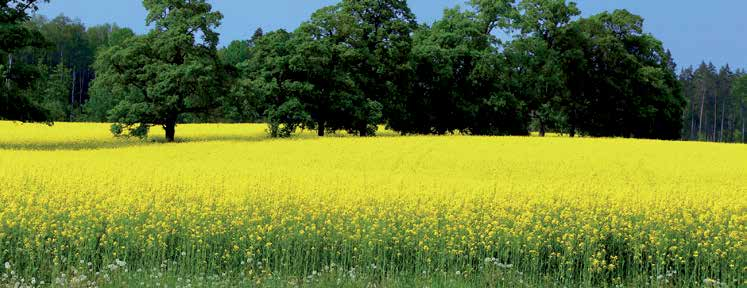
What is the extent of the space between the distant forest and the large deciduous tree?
0.26ft

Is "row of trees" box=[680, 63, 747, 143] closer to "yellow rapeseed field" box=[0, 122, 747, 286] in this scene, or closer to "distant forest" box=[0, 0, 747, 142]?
"distant forest" box=[0, 0, 747, 142]

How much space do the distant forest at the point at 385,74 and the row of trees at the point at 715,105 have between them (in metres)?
68.6

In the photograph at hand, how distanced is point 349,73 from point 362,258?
116 feet

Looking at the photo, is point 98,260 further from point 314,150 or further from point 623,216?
point 314,150

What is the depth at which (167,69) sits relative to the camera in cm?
3878

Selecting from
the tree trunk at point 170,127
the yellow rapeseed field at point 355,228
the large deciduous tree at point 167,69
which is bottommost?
the yellow rapeseed field at point 355,228

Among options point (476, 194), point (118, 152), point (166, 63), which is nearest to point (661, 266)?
point (476, 194)

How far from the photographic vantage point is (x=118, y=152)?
113ft

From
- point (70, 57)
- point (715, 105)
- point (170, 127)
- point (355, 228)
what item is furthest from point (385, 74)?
point (715, 105)

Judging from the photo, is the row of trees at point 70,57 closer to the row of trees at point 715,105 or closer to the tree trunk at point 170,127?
the tree trunk at point 170,127

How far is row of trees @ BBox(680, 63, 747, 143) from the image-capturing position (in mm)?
131750

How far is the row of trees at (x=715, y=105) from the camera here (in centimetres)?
13175

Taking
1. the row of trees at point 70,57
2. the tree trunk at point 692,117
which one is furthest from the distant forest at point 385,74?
the tree trunk at point 692,117

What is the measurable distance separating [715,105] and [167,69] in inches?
4651
